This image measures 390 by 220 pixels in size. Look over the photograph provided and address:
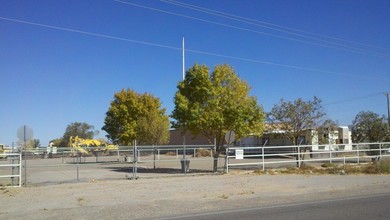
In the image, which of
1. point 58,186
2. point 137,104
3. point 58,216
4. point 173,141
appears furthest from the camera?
point 173,141

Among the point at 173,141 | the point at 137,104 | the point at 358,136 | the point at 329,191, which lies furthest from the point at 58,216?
the point at 173,141

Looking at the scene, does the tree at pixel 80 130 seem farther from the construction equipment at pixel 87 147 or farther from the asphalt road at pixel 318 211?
the asphalt road at pixel 318 211

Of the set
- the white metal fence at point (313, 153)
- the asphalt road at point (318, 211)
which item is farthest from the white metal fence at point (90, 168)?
the asphalt road at point (318, 211)

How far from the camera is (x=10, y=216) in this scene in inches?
468

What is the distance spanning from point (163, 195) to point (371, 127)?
23822 millimetres

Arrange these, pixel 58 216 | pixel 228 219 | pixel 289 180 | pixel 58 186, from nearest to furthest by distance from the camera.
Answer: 1. pixel 228 219
2. pixel 58 216
3. pixel 58 186
4. pixel 289 180

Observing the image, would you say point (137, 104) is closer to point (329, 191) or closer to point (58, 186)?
point (58, 186)

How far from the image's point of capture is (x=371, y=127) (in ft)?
114

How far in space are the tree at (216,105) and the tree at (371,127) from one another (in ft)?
38.3

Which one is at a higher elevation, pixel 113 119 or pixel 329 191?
pixel 113 119

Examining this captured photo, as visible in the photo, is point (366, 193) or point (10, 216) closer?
point (10, 216)

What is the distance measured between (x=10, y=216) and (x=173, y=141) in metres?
75.2

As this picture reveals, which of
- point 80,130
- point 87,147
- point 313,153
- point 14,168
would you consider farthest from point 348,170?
point 80,130

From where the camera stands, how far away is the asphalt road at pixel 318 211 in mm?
10875
